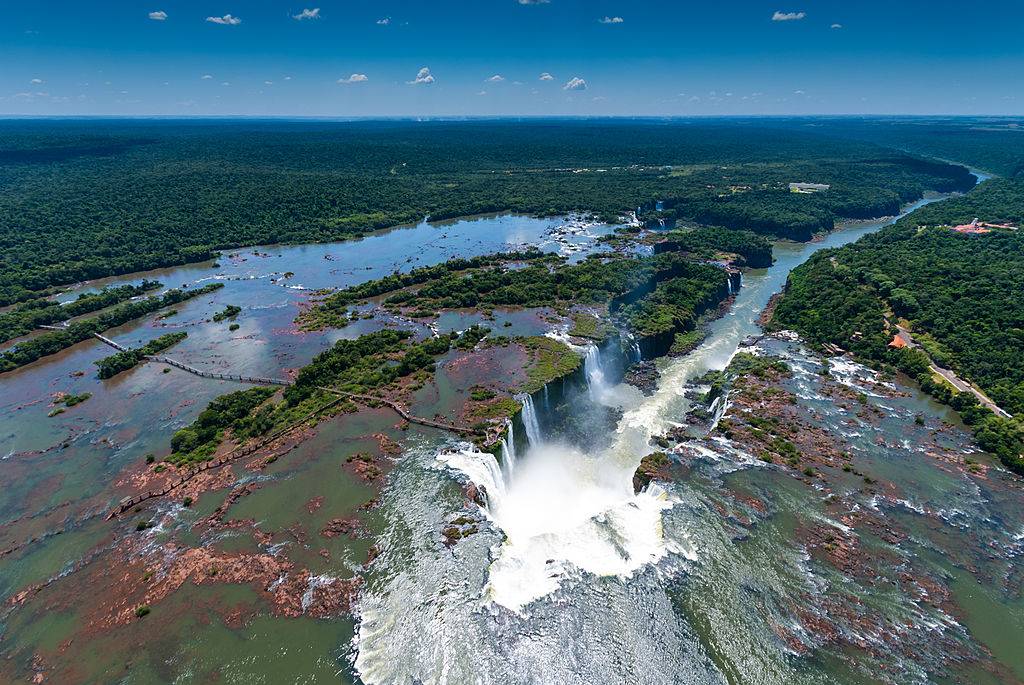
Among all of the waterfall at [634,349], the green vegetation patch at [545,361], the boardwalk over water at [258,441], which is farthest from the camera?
the waterfall at [634,349]

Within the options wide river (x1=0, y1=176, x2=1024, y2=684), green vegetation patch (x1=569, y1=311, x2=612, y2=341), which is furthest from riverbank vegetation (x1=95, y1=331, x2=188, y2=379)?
green vegetation patch (x1=569, y1=311, x2=612, y2=341)

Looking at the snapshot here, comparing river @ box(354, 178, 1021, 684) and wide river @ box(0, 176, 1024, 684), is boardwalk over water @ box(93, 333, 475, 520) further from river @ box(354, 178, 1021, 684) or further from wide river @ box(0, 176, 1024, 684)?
river @ box(354, 178, 1021, 684)

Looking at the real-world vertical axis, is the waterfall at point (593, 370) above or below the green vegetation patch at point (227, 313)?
below

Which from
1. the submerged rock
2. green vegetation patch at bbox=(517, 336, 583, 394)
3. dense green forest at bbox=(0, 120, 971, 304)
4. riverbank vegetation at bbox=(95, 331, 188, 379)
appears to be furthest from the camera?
dense green forest at bbox=(0, 120, 971, 304)

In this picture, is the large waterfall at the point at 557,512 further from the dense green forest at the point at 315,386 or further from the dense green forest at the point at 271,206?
the dense green forest at the point at 271,206

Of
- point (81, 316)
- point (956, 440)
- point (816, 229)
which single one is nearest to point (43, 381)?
point (81, 316)

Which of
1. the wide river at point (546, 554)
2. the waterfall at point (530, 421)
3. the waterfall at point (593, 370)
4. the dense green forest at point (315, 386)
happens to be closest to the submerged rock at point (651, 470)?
the wide river at point (546, 554)
